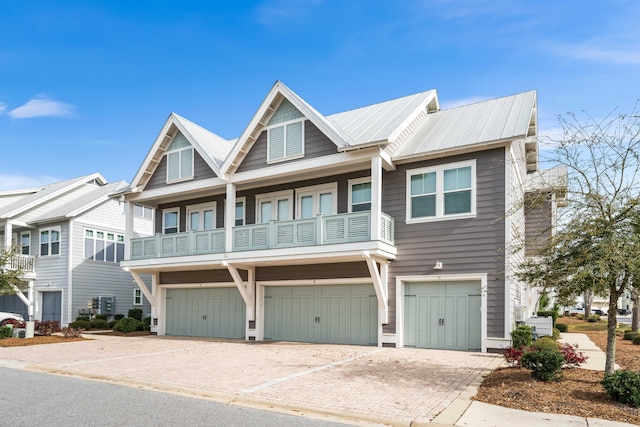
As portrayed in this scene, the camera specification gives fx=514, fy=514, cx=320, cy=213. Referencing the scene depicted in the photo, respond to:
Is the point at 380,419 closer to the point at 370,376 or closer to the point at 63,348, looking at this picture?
the point at 370,376

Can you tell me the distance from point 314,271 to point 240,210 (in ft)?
15.6

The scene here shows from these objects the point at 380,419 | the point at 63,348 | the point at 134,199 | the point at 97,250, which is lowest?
the point at 63,348

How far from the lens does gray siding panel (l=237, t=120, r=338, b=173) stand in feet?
59.8

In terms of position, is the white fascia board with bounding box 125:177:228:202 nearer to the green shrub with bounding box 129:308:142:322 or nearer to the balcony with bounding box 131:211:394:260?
the balcony with bounding box 131:211:394:260

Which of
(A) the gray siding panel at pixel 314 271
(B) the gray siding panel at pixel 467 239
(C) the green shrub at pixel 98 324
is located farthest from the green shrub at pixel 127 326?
(B) the gray siding panel at pixel 467 239

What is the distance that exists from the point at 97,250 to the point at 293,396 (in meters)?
25.1

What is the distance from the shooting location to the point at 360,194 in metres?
19.0

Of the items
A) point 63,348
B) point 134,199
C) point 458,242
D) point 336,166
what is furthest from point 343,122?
point 63,348

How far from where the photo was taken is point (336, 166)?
60.3ft

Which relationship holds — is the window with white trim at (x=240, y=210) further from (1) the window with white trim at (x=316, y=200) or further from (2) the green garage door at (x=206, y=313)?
(2) the green garage door at (x=206, y=313)

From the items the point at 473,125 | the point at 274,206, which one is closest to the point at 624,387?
the point at 473,125

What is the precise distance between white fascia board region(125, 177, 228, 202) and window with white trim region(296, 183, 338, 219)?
311cm

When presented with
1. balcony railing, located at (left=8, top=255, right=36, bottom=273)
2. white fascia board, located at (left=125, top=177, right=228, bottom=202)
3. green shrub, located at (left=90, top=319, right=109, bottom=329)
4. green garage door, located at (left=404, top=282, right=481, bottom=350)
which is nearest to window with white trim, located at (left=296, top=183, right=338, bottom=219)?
white fascia board, located at (left=125, top=177, right=228, bottom=202)

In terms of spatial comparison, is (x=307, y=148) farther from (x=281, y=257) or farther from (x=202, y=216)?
(x=202, y=216)
